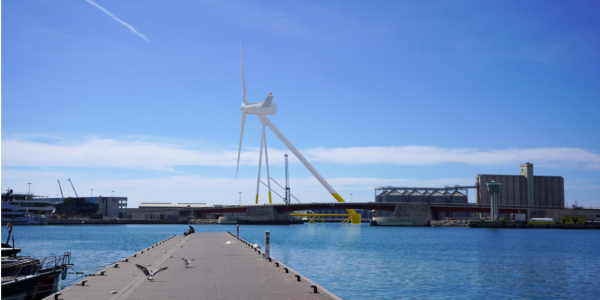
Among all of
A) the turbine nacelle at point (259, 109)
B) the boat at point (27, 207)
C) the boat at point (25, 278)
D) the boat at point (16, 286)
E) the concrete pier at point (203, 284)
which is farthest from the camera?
the boat at point (27, 207)

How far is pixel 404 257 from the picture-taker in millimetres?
52375

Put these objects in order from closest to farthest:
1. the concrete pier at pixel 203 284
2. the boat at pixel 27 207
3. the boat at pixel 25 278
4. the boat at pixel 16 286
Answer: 1. the concrete pier at pixel 203 284
2. the boat at pixel 16 286
3. the boat at pixel 25 278
4. the boat at pixel 27 207

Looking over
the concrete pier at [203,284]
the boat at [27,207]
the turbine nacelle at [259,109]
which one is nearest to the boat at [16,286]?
the concrete pier at [203,284]

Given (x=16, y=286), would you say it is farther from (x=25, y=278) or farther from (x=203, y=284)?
(x=203, y=284)

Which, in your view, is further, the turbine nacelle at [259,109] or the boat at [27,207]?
the boat at [27,207]

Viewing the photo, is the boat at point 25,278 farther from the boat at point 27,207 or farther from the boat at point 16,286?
the boat at point 27,207

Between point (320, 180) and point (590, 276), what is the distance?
111m

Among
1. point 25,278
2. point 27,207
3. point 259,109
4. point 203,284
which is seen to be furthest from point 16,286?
point 27,207

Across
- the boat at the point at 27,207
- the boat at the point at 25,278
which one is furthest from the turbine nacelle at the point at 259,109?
the boat at the point at 25,278

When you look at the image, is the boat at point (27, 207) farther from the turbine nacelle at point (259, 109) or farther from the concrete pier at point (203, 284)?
the concrete pier at point (203, 284)

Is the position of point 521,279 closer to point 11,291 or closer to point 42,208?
point 11,291

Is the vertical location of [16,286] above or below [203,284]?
below

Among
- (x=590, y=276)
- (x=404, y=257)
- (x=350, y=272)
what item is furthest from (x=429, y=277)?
(x=404, y=257)

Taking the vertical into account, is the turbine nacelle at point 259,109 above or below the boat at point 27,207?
above
